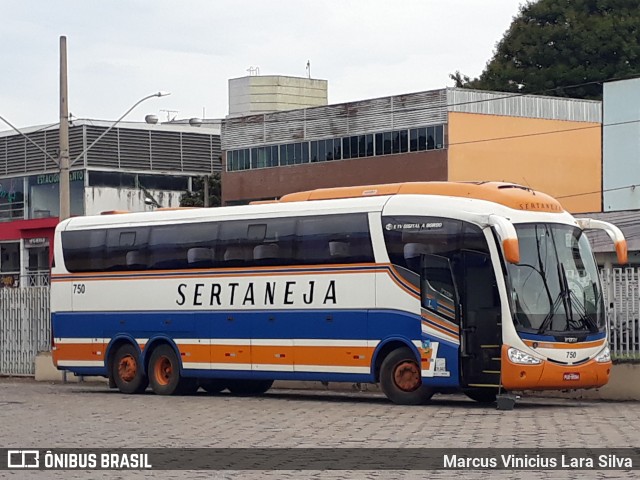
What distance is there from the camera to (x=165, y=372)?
27859 millimetres

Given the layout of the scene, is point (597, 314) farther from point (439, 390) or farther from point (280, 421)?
point (280, 421)

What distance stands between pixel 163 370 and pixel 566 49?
2210 inches

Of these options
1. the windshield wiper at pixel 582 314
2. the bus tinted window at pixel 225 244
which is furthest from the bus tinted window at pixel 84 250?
the windshield wiper at pixel 582 314

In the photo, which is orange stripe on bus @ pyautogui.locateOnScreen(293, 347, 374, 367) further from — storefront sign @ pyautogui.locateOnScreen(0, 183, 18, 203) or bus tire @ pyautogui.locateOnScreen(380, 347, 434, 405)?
storefront sign @ pyautogui.locateOnScreen(0, 183, 18, 203)

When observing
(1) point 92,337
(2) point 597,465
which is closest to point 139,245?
(1) point 92,337

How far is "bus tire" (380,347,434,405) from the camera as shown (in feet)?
75.7

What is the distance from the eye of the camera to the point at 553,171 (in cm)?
6450

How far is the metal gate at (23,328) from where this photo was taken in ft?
116

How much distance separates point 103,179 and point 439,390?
160 feet

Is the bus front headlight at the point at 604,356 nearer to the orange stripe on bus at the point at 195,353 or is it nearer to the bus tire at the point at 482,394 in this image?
the bus tire at the point at 482,394

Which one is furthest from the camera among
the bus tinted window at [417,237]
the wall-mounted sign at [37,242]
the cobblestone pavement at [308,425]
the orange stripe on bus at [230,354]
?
the wall-mounted sign at [37,242]

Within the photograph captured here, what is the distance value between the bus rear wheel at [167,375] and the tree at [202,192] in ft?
144

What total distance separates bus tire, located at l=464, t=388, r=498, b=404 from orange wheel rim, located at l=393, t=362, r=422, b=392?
0.86 m

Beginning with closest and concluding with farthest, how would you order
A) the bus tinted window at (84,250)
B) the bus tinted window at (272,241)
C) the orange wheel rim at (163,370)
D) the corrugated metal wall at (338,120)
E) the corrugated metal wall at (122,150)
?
the bus tinted window at (272,241)
the orange wheel rim at (163,370)
the bus tinted window at (84,250)
the corrugated metal wall at (338,120)
the corrugated metal wall at (122,150)
